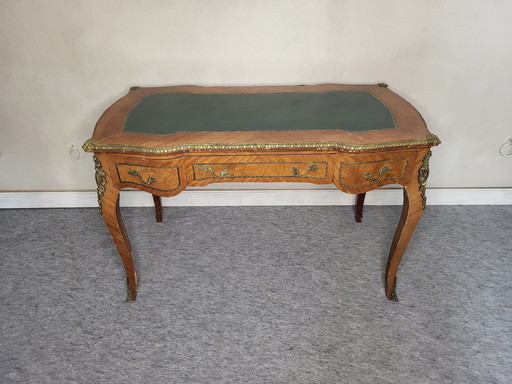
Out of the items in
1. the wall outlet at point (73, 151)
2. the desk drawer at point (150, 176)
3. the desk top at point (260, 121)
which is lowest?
the wall outlet at point (73, 151)

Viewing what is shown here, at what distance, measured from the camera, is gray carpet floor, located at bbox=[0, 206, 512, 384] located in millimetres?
1510

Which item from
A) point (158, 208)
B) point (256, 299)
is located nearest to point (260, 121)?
point (256, 299)

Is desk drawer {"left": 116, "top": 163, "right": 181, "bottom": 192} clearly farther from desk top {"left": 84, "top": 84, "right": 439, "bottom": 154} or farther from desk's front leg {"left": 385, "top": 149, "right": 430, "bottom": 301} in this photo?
desk's front leg {"left": 385, "top": 149, "right": 430, "bottom": 301}

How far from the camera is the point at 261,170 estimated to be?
1465 millimetres

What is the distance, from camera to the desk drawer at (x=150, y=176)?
1427mm

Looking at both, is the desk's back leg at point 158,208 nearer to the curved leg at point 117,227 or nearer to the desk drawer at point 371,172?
the curved leg at point 117,227

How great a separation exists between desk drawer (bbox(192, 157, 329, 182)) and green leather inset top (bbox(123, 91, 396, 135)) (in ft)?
0.43

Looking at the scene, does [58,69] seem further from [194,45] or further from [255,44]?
[255,44]

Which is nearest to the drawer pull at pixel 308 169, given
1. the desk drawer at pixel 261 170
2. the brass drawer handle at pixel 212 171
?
the desk drawer at pixel 261 170

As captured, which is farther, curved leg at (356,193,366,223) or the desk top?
curved leg at (356,193,366,223)

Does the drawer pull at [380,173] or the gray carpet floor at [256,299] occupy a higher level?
the drawer pull at [380,173]

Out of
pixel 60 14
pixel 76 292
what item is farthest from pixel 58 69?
pixel 76 292

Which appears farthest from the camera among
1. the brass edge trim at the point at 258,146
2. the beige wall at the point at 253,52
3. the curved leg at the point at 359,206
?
the curved leg at the point at 359,206

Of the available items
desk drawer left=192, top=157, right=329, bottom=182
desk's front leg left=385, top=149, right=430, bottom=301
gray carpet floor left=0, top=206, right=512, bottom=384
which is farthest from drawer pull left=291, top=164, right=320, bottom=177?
gray carpet floor left=0, top=206, right=512, bottom=384
